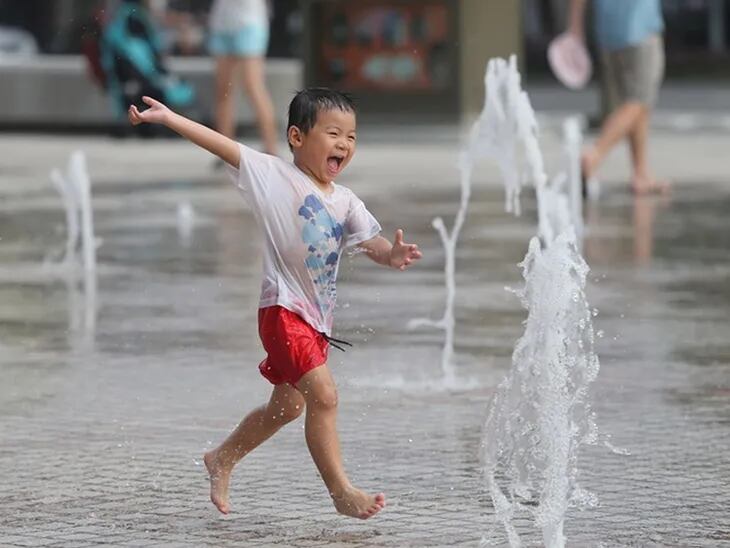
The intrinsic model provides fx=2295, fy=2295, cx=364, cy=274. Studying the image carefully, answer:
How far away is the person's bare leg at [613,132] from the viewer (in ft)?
51.0

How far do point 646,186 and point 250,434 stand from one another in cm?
1013

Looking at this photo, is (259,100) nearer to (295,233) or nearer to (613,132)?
(613,132)

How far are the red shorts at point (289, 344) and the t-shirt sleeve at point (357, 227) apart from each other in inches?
10.6

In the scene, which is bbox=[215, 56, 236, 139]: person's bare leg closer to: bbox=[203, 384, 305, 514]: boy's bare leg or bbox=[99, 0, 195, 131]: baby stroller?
bbox=[99, 0, 195, 131]: baby stroller

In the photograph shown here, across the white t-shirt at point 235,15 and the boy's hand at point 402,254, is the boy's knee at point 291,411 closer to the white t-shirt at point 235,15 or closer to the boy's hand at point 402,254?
the boy's hand at point 402,254

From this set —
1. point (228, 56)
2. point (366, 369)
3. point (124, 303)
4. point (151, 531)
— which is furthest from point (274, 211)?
point (228, 56)

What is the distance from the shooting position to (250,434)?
6.37 metres

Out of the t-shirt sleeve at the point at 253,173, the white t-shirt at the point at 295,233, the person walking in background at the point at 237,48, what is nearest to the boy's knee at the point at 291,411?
the white t-shirt at the point at 295,233

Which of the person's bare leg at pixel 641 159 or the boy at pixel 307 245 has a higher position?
Answer: the boy at pixel 307 245

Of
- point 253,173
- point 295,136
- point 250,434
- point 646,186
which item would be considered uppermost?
point 295,136

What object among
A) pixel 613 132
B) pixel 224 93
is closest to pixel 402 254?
pixel 613 132

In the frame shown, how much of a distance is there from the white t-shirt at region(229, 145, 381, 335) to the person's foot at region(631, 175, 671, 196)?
10.1m

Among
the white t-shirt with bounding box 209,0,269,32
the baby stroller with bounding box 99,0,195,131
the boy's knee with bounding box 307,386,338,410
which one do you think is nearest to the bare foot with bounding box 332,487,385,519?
the boy's knee with bounding box 307,386,338,410

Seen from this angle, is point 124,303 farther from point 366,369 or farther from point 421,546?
point 421,546
